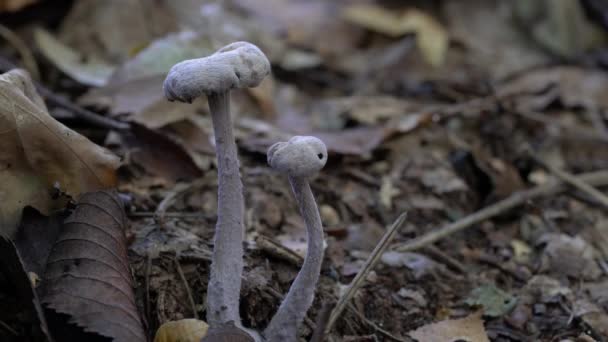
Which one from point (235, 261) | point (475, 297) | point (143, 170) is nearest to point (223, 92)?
point (235, 261)

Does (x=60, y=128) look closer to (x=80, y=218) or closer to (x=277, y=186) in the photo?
(x=80, y=218)

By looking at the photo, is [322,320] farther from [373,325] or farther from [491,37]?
[491,37]

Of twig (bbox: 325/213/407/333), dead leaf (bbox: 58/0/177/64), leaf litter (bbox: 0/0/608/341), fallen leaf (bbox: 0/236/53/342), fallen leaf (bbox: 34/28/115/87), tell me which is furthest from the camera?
dead leaf (bbox: 58/0/177/64)

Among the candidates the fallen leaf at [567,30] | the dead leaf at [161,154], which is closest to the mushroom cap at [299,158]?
the dead leaf at [161,154]

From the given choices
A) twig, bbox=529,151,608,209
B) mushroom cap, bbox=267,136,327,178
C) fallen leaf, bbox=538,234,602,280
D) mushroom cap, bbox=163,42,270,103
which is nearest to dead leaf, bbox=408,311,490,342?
fallen leaf, bbox=538,234,602,280

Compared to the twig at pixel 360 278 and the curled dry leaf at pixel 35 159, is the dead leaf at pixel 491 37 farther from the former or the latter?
the curled dry leaf at pixel 35 159

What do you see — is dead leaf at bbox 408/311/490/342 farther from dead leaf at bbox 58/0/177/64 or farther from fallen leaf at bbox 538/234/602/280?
dead leaf at bbox 58/0/177/64
